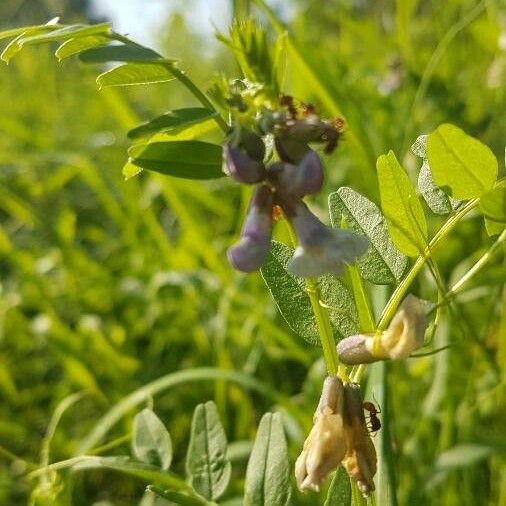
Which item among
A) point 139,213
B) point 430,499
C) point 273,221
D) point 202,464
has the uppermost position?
point 139,213

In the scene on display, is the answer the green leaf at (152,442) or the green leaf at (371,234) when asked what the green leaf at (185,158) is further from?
the green leaf at (152,442)

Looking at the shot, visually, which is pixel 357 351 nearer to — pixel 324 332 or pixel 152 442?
pixel 324 332

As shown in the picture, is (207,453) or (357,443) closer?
(357,443)

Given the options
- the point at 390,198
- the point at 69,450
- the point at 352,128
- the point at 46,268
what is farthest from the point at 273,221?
the point at 46,268

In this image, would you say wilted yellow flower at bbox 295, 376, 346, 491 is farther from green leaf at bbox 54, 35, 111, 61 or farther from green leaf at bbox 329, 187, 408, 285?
green leaf at bbox 54, 35, 111, 61

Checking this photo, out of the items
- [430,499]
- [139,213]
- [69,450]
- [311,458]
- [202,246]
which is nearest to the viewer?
[311,458]

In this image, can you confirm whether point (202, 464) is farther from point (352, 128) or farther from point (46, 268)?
point (46, 268)

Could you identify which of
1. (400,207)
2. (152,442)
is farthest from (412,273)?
(152,442)
